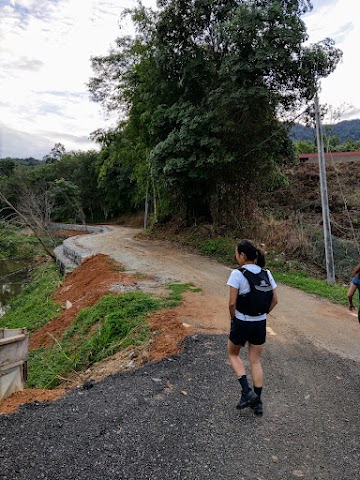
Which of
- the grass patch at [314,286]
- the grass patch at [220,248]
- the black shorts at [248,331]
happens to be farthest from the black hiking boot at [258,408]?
the grass patch at [220,248]

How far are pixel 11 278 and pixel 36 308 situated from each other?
461 inches

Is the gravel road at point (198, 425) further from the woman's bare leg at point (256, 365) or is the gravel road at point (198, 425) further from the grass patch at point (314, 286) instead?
the grass patch at point (314, 286)

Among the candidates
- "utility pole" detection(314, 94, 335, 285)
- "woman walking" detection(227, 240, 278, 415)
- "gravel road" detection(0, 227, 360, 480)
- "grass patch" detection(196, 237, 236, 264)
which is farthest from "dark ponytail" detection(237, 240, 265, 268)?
"grass patch" detection(196, 237, 236, 264)

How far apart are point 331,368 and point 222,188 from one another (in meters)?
12.2

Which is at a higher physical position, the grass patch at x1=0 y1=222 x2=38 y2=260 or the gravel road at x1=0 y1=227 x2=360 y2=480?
the gravel road at x1=0 y1=227 x2=360 y2=480

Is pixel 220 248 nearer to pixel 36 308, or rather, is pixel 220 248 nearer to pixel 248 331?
pixel 36 308

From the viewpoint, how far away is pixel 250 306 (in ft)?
11.6

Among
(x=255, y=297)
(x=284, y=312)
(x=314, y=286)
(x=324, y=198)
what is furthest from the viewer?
(x=324, y=198)

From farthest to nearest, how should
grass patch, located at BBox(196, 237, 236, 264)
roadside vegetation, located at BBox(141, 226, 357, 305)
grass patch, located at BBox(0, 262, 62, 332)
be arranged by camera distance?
grass patch, located at BBox(196, 237, 236, 264) → grass patch, located at BBox(0, 262, 62, 332) → roadside vegetation, located at BBox(141, 226, 357, 305)

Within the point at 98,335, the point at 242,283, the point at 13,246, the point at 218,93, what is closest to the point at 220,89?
the point at 218,93

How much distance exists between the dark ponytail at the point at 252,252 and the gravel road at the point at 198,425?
1.51 metres

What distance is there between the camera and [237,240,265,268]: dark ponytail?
367 centimetres

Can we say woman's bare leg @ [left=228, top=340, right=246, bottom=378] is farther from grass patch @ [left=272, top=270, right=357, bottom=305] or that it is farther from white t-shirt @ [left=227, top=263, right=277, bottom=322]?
grass patch @ [left=272, top=270, right=357, bottom=305]

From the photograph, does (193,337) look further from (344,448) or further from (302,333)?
(344,448)
